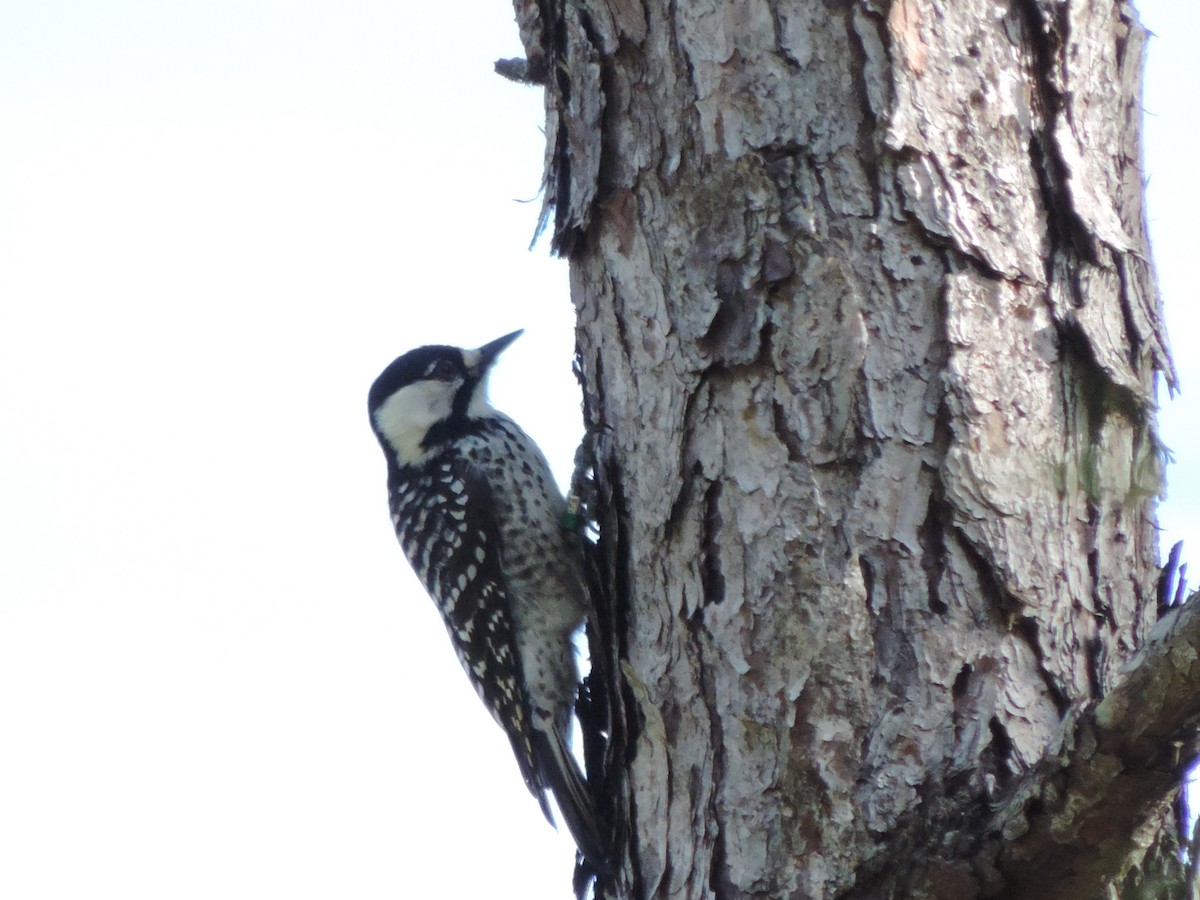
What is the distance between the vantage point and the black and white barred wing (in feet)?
15.7

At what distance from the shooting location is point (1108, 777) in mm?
2035

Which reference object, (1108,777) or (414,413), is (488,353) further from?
(1108,777)

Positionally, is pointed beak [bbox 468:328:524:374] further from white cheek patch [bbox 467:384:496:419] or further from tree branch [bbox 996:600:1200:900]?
tree branch [bbox 996:600:1200:900]

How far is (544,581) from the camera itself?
473cm

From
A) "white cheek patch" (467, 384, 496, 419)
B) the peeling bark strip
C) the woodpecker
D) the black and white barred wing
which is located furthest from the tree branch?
"white cheek patch" (467, 384, 496, 419)

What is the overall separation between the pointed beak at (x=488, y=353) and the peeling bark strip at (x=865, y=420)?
2465mm

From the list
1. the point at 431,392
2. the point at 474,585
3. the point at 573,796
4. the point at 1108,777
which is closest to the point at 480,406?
the point at 431,392

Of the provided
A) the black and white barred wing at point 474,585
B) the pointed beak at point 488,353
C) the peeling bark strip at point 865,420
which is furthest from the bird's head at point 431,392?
the peeling bark strip at point 865,420

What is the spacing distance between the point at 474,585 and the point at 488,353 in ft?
3.78

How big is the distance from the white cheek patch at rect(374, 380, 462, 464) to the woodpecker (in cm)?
29

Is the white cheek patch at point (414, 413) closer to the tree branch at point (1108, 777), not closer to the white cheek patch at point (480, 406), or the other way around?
the white cheek patch at point (480, 406)

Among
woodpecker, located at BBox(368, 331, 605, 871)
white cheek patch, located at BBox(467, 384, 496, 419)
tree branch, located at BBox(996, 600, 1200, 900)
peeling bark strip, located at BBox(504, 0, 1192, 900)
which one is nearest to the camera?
tree branch, located at BBox(996, 600, 1200, 900)

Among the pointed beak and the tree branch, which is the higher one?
the pointed beak

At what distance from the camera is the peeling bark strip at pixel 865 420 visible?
2.50 metres
